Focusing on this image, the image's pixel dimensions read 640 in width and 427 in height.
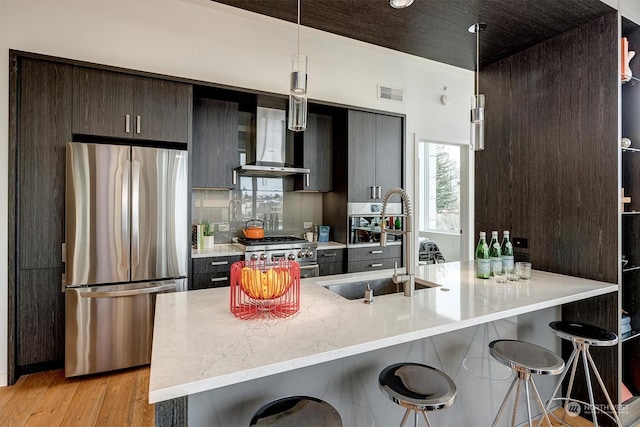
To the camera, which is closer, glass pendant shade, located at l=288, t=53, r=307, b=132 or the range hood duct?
glass pendant shade, located at l=288, t=53, r=307, b=132

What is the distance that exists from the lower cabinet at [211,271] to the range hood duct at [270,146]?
3.15ft

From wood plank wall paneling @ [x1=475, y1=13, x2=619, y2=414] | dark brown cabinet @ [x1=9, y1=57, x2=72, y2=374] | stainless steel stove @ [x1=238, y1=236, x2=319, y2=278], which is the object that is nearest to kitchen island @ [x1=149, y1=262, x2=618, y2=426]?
wood plank wall paneling @ [x1=475, y1=13, x2=619, y2=414]

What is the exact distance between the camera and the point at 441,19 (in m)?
2.12

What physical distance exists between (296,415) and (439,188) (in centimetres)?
571

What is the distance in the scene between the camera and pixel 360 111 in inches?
154

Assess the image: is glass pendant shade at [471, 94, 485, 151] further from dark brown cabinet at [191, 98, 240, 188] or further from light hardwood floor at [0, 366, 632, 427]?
dark brown cabinet at [191, 98, 240, 188]

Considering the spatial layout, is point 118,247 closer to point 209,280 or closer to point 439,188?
point 209,280

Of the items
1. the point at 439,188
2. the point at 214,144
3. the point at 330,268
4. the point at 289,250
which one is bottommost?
the point at 330,268

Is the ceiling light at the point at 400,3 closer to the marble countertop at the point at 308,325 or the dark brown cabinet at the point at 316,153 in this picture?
→ the marble countertop at the point at 308,325

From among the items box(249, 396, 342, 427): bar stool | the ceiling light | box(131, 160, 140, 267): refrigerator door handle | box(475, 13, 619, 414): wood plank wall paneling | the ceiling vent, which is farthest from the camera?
the ceiling vent

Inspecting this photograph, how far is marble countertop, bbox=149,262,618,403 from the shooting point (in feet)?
3.19

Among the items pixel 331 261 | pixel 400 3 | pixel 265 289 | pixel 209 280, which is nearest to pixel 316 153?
pixel 331 261

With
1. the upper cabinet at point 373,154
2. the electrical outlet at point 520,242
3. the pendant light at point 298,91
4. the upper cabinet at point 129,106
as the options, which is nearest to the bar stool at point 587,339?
the electrical outlet at point 520,242

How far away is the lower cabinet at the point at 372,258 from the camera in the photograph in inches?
152
